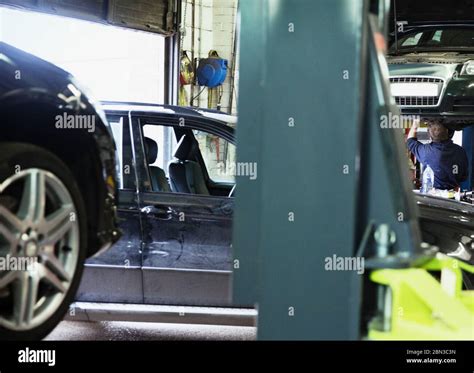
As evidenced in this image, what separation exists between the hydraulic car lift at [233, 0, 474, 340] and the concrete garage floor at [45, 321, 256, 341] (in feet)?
0.87

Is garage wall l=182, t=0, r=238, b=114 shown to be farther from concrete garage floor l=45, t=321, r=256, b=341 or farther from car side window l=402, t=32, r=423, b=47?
car side window l=402, t=32, r=423, b=47

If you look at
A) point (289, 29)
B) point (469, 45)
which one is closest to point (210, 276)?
point (289, 29)

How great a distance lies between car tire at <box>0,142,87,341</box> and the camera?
1.63m

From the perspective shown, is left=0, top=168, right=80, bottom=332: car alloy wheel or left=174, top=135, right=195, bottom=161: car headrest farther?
left=174, top=135, right=195, bottom=161: car headrest

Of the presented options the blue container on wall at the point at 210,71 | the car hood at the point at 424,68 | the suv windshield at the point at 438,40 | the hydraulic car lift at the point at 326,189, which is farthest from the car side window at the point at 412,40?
the hydraulic car lift at the point at 326,189

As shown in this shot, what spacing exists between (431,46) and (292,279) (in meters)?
2.61

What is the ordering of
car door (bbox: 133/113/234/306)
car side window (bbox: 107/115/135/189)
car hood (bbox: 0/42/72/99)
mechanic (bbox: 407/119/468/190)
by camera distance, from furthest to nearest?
mechanic (bbox: 407/119/468/190) → car side window (bbox: 107/115/135/189) → car door (bbox: 133/113/234/306) → car hood (bbox: 0/42/72/99)

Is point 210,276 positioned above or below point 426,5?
below

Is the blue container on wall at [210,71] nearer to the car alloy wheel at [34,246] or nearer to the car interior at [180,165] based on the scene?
the car interior at [180,165]

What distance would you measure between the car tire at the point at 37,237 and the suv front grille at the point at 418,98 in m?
1.56

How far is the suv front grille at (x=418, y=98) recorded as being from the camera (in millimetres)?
3075

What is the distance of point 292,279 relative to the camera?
5.39ft

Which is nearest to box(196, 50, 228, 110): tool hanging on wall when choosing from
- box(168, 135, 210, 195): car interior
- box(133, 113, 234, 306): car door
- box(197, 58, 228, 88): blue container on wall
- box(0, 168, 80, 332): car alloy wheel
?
box(197, 58, 228, 88): blue container on wall

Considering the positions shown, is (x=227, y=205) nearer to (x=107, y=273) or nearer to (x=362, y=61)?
(x=107, y=273)
